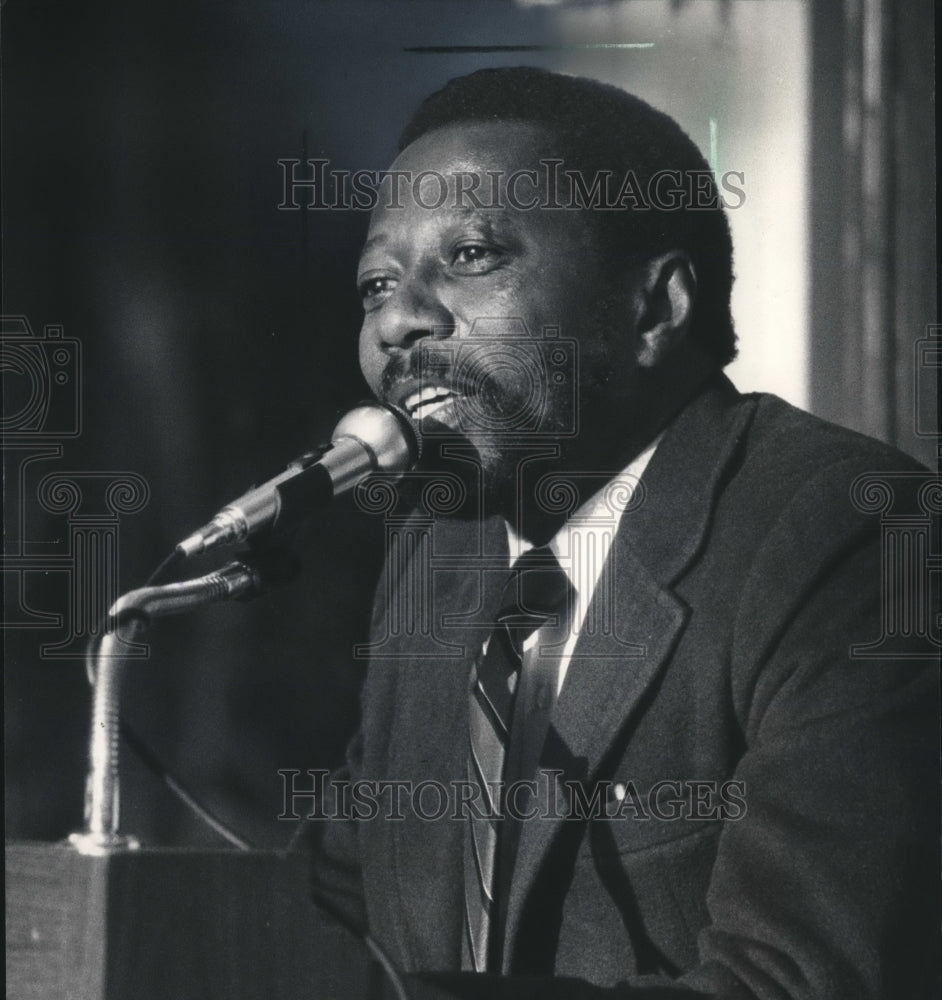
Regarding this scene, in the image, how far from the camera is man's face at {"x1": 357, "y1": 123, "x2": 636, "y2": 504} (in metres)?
2.18

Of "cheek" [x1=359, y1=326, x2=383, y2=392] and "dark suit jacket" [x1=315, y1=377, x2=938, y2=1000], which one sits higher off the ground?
"cheek" [x1=359, y1=326, x2=383, y2=392]

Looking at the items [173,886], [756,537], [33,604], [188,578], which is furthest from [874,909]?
[33,604]

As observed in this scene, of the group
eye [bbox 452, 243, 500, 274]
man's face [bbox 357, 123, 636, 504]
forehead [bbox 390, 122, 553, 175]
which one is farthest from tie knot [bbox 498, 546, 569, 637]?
forehead [bbox 390, 122, 553, 175]

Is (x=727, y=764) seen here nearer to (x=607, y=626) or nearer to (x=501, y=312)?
(x=607, y=626)

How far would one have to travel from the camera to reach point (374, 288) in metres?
2.25

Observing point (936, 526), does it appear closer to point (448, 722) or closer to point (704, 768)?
point (704, 768)

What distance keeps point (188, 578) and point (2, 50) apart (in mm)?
974

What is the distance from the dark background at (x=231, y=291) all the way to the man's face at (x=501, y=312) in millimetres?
118

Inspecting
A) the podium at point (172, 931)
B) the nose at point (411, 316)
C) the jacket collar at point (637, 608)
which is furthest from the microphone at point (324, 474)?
the podium at point (172, 931)

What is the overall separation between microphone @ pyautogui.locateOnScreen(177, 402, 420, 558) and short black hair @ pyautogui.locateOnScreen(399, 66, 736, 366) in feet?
1.51

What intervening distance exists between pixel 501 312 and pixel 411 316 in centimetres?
15

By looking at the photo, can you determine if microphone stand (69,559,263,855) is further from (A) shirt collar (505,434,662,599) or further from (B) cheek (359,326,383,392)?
(A) shirt collar (505,434,662,599)

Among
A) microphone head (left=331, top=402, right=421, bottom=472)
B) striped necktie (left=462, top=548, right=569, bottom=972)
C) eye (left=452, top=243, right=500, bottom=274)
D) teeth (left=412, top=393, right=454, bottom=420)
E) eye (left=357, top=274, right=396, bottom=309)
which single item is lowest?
striped necktie (left=462, top=548, right=569, bottom=972)

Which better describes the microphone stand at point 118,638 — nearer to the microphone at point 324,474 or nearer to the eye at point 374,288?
the microphone at point 324,474
